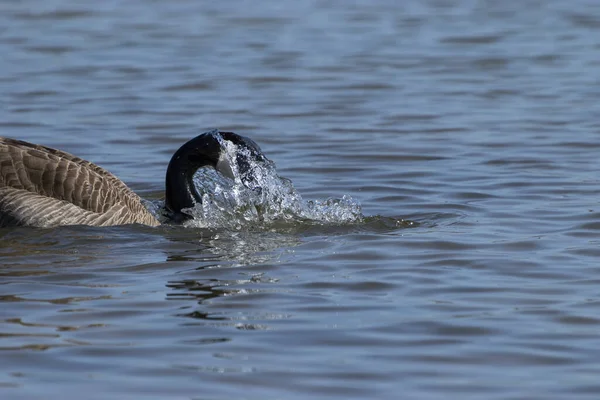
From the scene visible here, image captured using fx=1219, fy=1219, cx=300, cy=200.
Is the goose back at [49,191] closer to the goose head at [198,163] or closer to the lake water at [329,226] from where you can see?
the lake water at [329,226]

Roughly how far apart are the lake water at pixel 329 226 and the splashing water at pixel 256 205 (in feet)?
0.87

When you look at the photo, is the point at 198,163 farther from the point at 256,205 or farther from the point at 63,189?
the point at 63,189

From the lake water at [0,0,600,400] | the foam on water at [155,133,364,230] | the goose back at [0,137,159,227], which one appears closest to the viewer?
the lake water at [0,0,600,400]

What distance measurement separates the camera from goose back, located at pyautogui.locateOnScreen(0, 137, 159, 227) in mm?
10508

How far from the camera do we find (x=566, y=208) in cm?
1157

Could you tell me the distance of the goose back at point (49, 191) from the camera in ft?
34.5

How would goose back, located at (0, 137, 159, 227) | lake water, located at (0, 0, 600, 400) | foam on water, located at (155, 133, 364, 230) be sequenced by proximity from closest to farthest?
lake water, located at (0, 0, 600, 400), goose back, located at (0, 137, 159, 227), foam on water, located at (155, 133, 364, 230)

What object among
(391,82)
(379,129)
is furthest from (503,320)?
(391,82)

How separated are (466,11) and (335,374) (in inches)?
774

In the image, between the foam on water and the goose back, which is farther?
the foam on water

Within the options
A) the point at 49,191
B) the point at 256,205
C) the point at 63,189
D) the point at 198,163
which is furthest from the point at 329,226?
the point at 49,191

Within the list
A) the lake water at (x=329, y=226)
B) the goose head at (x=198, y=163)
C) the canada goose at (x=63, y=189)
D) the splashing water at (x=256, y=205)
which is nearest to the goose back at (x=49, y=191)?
the canada goose at (x=63, y=189)

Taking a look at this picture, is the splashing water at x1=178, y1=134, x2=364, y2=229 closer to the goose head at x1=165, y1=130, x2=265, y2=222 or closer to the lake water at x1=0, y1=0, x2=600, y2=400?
the goose head at x1=165, y1=130, x2=265, y2=222

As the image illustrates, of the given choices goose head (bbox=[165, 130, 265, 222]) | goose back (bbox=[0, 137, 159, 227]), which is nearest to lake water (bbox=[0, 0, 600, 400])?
goose back (bbox=[0, 137, 159, 227])
